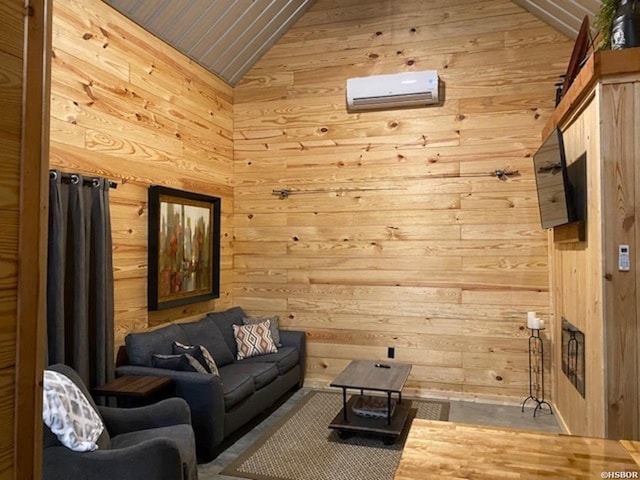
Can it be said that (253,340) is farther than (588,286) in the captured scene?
Yes

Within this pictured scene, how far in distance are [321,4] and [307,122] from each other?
135 centimetres

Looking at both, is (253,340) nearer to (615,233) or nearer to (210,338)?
(210,338)

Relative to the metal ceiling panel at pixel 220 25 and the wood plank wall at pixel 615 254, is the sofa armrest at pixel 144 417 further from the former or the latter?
the metal ceiling panel at pixel 220 25

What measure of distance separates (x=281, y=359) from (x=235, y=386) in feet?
3.21

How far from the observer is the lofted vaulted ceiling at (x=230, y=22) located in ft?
13.6

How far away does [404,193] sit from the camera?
5.22m

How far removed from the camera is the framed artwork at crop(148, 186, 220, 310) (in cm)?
419

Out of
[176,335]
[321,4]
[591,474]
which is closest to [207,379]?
[176,335]

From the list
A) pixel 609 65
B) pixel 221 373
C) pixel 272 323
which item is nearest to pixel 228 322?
pixel 272 323

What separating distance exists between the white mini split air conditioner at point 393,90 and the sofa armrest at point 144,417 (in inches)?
144

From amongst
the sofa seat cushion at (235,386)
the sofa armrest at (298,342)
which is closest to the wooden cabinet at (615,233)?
the sofa seat cushion at (235,386)

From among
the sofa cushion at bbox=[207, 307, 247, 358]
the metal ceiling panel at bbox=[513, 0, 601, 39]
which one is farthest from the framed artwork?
the metal ceiling panel at bbox=[513, 0, 601, 39]

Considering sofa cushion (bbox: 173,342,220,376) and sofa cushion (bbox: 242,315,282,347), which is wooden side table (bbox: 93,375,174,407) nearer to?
sofa cushion (bbox: 173,342,220,376)

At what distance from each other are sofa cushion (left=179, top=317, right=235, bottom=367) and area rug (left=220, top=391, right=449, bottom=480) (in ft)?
2.58
